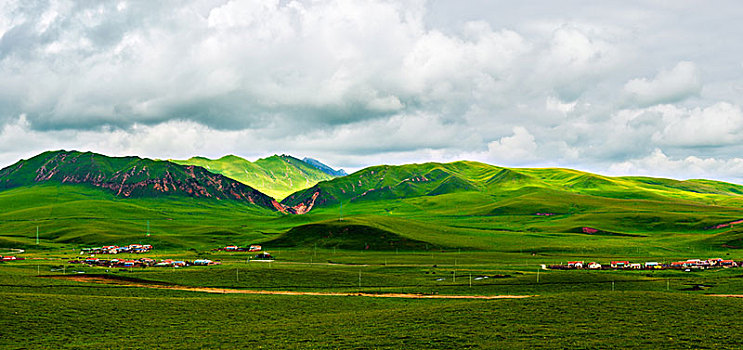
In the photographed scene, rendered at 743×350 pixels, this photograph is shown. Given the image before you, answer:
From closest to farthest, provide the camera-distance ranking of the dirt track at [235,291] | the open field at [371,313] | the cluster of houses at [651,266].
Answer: the open field at [371,313], the dirt track at [235,291], the cluster of houses at [651,266]

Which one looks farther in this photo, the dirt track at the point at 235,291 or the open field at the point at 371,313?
the dirt track at the point at 235,291

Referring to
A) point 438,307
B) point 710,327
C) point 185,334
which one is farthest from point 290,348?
point 710,327

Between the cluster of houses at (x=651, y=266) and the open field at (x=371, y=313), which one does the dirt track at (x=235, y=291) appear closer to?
the open field at (x=371, y=313)

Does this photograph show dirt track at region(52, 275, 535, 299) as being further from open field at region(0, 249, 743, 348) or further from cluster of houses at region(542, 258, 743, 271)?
cluster of houses at region(542, 258, 743, 271)

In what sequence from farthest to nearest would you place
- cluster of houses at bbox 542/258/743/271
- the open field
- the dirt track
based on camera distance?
cluster of houses at bbox 542/258/743/271, the dirt track, the open field

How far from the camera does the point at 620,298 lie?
83562 millimetres

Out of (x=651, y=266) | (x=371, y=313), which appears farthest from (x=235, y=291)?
(x=651, y=266)

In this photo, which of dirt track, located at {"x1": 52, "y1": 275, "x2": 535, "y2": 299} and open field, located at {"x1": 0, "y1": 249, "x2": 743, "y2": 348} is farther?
dirt track, located at {"x1": 52, "y1": 275, "x2": 535, "y2": 299}

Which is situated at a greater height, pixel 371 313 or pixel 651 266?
pixel 371 313

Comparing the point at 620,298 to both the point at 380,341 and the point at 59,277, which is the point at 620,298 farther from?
the point at 59,277

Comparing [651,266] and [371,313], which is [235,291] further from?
[651,266]

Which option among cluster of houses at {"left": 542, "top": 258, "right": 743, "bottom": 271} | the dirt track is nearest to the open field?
the dirt track

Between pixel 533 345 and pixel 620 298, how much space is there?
35.9 m

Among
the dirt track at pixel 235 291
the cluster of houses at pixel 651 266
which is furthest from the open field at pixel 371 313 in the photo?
the cluster of houses at pixel 651 266
